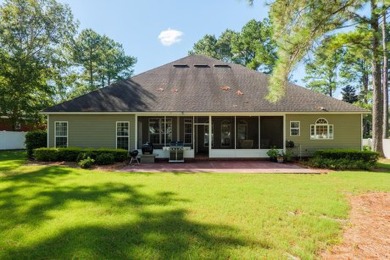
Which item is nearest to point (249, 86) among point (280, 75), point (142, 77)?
point (142, 77)

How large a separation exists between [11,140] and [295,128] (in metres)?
22.8

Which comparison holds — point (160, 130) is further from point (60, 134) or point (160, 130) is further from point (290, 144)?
point (290, 144)

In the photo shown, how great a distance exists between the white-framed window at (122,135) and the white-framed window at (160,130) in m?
2.53

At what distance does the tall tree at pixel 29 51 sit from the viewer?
24.2 meters

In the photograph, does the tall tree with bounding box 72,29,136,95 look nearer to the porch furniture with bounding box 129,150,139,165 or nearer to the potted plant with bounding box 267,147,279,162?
the porch furniture with bounding box 129,150,139,165

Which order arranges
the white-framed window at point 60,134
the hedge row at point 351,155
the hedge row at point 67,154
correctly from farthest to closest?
1. the white-framed window at point 60,134
2. the hedge row at point 67,154
3. the hedge row at point 351,155

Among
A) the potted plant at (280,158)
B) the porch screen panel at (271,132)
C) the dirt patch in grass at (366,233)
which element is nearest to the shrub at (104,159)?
the potted plant at (280,158)

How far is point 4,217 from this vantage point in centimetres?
570

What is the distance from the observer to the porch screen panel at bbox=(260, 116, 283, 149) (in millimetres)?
17859

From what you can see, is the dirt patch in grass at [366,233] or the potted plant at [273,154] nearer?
the dirt patch in grass at [366,233]

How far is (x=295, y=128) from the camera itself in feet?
53.3

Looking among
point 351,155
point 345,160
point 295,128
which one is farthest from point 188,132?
point 351,155

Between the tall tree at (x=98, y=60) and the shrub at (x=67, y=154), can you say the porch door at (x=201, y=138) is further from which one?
the tall tree at (x=98, y=60)

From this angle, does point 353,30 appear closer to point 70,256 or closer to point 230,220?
point 230,220
